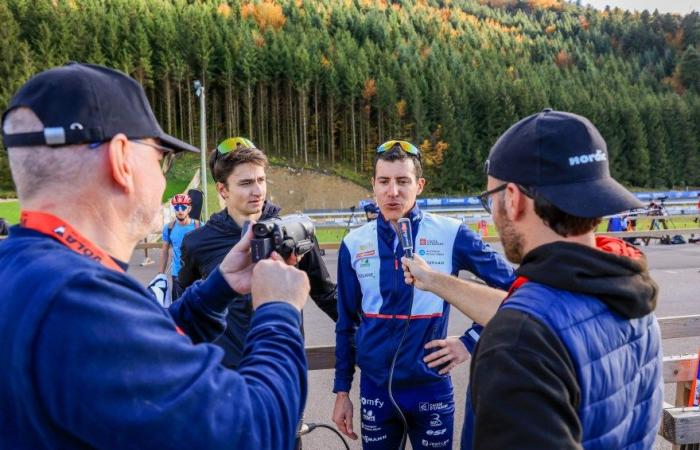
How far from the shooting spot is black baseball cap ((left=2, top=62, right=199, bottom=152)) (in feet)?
4.56

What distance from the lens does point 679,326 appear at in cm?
374

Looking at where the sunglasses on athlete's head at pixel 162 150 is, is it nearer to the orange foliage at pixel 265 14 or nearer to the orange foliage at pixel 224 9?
the orange foliage at pixel 224 9

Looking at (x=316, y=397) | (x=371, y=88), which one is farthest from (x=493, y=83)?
(x=316, y=397)

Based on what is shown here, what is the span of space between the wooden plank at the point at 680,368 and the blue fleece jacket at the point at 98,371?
2.58 m

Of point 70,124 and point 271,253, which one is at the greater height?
point 70,124

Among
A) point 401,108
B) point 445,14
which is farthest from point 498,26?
point 401,108

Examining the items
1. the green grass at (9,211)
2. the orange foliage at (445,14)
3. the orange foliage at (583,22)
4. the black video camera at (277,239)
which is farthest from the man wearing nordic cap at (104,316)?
the orange foliage at (583,22)

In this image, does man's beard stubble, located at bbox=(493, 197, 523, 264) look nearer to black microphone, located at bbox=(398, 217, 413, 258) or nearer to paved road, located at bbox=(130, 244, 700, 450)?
black microphone, located at bbox=(398, 217, 413, 258)

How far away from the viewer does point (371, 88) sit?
227 ft

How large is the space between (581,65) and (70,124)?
113 m

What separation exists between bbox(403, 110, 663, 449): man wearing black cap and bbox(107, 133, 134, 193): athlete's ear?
1.07 meters

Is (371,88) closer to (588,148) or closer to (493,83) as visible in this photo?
(493,83)

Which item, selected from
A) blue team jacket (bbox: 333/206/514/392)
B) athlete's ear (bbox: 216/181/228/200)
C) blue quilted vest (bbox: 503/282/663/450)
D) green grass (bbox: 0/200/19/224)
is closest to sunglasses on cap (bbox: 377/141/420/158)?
blue team jacket (bbox: 333/206/514/392)

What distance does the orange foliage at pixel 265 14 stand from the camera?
82.4 metres
